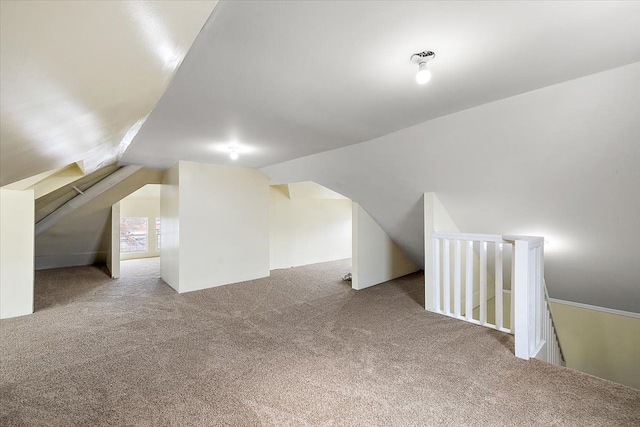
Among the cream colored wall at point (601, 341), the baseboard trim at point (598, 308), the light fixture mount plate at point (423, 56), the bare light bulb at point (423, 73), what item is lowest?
the cream colored wall at point (601, 341)

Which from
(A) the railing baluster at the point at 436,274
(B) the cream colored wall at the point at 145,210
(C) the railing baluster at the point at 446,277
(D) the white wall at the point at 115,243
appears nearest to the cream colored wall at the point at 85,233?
(D) the white wall at the point at 115,243

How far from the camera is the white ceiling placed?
1.25 meters

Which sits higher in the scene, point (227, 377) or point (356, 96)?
point (356, 96)

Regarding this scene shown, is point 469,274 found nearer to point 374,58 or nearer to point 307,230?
point 374,58

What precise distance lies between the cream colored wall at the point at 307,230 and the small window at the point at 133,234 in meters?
4.71

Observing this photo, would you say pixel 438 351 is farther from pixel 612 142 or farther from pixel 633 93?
pixel 633 93

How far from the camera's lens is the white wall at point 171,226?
4328 mm

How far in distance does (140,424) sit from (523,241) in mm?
2968

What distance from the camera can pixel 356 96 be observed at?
83.7 inches

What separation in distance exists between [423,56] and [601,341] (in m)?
5.06

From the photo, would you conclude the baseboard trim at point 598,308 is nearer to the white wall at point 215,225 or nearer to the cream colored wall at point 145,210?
the white wall at point 215,225

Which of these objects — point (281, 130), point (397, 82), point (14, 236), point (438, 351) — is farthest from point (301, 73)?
point (14, 236)

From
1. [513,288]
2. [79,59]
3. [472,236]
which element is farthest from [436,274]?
[79,59]

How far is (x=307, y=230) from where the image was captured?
22.5ft
